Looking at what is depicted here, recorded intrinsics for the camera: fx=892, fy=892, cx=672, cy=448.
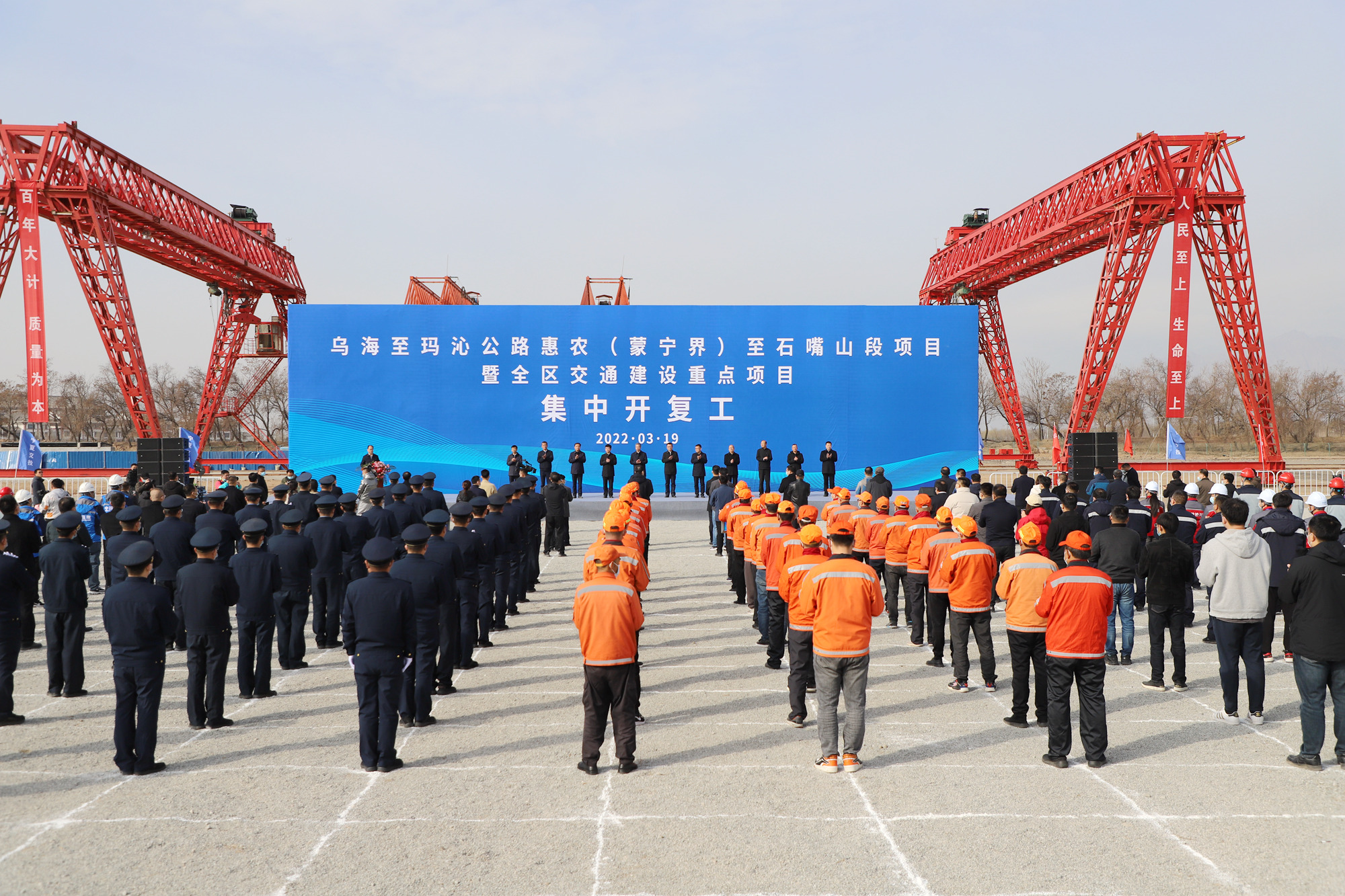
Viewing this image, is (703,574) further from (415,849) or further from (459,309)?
(459,309)

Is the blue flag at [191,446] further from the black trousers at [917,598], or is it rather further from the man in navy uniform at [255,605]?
the black trousers at [917,598]

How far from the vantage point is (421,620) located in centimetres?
760

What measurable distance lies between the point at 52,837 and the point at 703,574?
36.1 ft

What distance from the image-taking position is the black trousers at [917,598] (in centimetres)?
1028

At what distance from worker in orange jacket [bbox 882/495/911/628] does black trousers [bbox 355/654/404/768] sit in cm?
641

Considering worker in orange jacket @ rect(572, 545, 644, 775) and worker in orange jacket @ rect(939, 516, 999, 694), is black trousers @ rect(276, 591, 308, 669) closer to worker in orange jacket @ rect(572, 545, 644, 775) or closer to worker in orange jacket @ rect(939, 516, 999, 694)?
worker in orange jacket @ rect(572, 545, 644, 775)

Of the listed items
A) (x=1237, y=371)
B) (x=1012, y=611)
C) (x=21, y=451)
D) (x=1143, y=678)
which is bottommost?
(x=1143, y=678)

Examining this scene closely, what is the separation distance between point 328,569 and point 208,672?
8.79 feet

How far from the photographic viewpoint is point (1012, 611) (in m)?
7.32

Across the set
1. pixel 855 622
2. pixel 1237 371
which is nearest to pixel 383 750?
pixel 855 622

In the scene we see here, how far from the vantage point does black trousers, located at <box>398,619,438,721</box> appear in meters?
7.60

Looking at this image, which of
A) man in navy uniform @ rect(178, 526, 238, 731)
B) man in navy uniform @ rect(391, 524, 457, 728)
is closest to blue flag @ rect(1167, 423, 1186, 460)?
man in navy uniform @ rect(391, 524, 457, 728)

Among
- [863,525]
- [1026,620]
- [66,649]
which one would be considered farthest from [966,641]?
[66,649]

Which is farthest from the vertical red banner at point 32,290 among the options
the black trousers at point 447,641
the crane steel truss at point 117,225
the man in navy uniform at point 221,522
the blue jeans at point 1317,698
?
the blue jeans at point 1317,698
